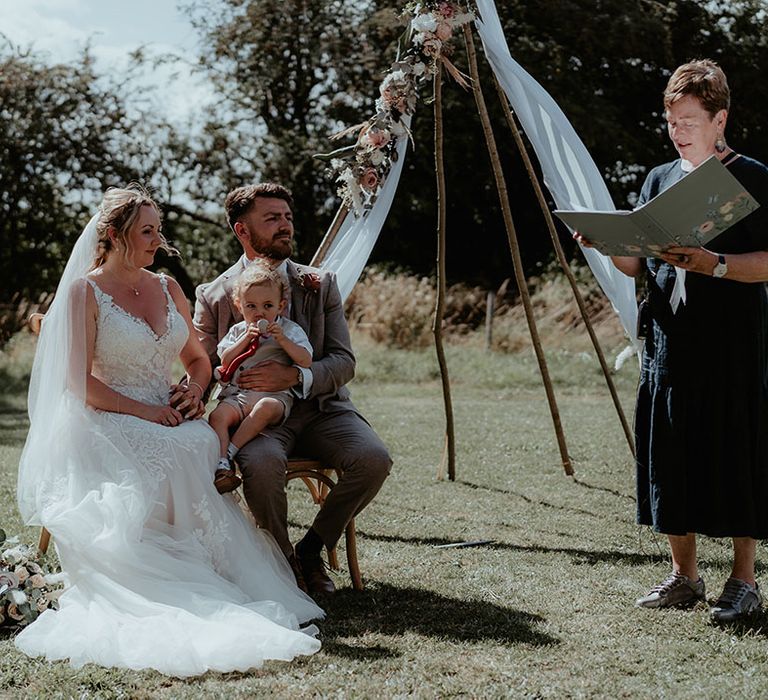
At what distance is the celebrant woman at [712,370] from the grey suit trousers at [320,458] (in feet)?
3.80

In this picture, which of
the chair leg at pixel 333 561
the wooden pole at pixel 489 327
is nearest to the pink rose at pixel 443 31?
the chair leg at pixel 333 561

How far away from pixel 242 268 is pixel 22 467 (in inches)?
53.4

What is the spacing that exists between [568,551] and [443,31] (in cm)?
299

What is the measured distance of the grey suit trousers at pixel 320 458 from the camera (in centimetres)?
409

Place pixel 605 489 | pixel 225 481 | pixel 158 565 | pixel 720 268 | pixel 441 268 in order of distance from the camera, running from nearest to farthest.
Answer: pixel 720 268
pixel 158 565
pixel 225 481
pixel 441 268
pixel 605 489

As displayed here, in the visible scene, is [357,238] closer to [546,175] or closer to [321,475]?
[546,175]

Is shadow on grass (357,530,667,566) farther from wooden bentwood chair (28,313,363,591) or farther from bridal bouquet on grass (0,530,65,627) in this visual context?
bridal bouquet on grass (0,530,65,627)

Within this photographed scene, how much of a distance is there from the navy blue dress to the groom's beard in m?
1.65

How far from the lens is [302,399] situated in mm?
4414

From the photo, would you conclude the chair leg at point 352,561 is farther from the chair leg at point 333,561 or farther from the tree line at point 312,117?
the tree line at point 312,117

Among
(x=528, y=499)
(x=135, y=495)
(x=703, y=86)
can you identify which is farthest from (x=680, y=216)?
(x=528, y=499)

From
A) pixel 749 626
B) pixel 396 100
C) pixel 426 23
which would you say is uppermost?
pixel 426 23

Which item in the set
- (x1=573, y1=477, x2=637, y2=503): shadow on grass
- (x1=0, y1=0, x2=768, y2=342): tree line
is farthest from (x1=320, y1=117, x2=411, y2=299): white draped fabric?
(x1=0, y1=0, x2=768, y2=342): tree line

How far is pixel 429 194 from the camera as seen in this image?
1789 cm
